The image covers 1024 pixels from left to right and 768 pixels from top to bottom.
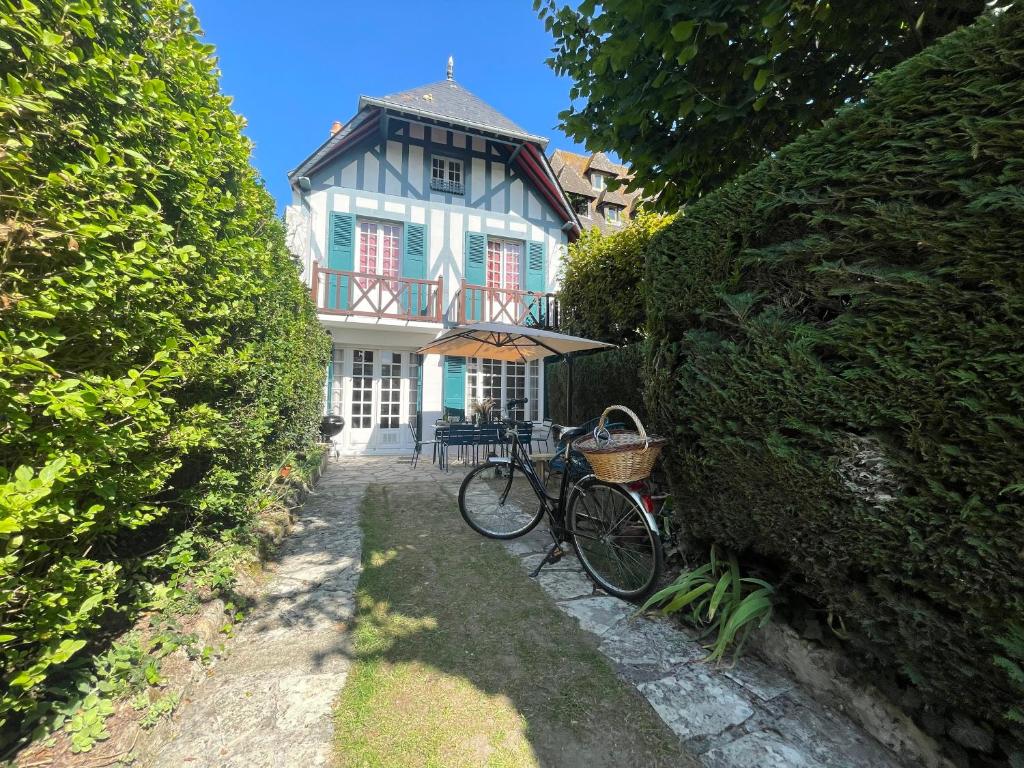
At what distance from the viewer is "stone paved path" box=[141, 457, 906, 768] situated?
5.17 ft

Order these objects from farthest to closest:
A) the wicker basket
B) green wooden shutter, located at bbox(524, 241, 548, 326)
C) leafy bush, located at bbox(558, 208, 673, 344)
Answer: green wooden shutter, located at bbox(524, 241, 548, 326), leafy bush, located at bbox(558, 208, 673, 344), the wicker basket

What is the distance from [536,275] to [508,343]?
5.70 m

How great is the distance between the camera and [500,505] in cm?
404

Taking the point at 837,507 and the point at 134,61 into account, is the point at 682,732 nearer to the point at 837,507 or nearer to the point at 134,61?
the point at 837,507

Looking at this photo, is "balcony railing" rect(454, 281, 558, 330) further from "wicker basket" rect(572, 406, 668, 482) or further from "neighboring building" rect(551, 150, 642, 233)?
"wicker basket" rect(572, 406, 668, 482)

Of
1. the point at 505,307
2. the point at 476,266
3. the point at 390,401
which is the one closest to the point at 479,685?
the point at 390,401

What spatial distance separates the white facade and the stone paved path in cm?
712

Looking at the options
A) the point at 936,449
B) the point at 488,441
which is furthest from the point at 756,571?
the point at 488,441

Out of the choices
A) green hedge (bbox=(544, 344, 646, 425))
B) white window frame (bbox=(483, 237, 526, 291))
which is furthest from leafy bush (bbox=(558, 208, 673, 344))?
white window frame (bbox=(483, 237, 526, 291))

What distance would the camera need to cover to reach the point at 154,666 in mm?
1777

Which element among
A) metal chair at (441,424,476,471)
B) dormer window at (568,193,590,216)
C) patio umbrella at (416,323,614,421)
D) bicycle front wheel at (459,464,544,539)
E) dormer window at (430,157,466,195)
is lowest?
bicycle front wheel at (459,464,544,539)

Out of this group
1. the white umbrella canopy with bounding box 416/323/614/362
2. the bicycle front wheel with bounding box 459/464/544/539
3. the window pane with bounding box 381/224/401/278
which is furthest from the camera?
the window pane with bounding box 381/224/401/278

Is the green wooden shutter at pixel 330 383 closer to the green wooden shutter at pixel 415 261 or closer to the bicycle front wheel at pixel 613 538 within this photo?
the green wooden shutter at pixel 415 261

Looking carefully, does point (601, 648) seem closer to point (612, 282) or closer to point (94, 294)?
point (94, 294)
